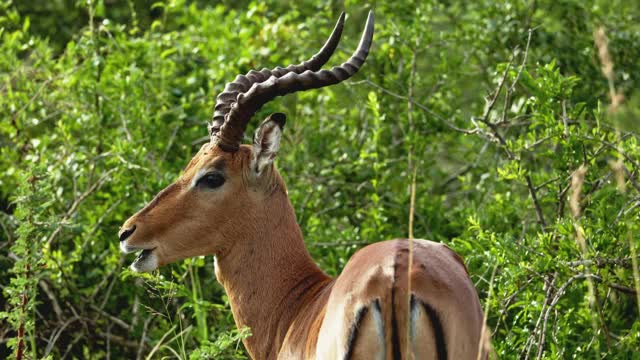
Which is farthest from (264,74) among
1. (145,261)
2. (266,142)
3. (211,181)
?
(145,261)

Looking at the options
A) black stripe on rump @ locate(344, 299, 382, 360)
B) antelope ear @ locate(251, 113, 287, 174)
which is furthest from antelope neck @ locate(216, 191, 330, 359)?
black stripe on rump @ locate(344, 299, 382, 360)

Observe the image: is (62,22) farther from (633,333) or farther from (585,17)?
(633,333)

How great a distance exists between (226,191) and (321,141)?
2.99m

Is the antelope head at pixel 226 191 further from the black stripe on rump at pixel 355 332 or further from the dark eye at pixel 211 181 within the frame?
the black stripe on rump at pixel 355 332

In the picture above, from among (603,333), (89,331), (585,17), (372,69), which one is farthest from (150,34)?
(603,333)

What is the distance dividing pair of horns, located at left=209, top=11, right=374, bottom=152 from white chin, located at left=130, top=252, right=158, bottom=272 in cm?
63

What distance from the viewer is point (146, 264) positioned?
5250 mm

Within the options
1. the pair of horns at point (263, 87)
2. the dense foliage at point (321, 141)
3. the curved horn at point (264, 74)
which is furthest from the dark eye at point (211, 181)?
the dense foliage at point (321, 141)

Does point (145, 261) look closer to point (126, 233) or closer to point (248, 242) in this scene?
point (126, 233)

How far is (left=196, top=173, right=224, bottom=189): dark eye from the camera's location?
5352 mm

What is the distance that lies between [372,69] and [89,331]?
2858 millimetres

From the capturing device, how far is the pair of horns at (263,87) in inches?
206

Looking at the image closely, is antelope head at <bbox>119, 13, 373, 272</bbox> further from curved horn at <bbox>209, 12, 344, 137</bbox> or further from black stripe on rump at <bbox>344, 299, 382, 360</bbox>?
black stripe on rump at <bbox>344, 299, 382, 360</bbox>

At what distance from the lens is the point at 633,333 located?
18.0 ft
